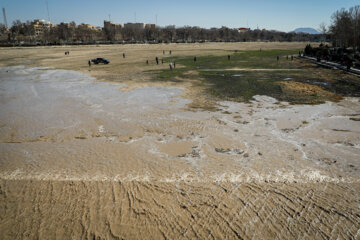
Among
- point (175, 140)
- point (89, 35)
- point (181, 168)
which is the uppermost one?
point (89, 35)

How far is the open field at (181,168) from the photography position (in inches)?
216

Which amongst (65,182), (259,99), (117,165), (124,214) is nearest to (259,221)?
(124,214)

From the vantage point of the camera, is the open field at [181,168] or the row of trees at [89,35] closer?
the open field at [181,168]

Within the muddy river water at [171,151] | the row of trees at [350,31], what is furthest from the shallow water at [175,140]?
the row of trees at [350,31]

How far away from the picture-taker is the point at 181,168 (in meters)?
7.89

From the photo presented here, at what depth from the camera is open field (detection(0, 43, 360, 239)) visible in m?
5.48

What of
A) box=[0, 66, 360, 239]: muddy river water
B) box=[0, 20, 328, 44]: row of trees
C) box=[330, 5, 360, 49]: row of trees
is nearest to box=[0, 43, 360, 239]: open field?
box=[0, 66, 360, 239]: muddy river water

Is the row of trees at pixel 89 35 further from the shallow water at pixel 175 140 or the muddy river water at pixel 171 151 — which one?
the muddy river water at pixel 171 151

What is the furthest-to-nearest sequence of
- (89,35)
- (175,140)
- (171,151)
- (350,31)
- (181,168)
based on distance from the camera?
1. (89,35)
2. (350,31)
3. (175,140)
4. (171,151)
5. (181,168)

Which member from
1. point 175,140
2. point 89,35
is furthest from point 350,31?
point 89,35

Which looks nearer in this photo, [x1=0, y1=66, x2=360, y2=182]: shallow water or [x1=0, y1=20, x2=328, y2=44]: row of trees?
[x1=0, y1=66, x2=360, y2=182]: shallow water

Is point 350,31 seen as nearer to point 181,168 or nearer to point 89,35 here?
point 181,168

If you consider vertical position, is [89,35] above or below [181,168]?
above

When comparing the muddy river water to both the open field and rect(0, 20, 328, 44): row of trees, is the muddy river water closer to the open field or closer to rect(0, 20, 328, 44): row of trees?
the open field
